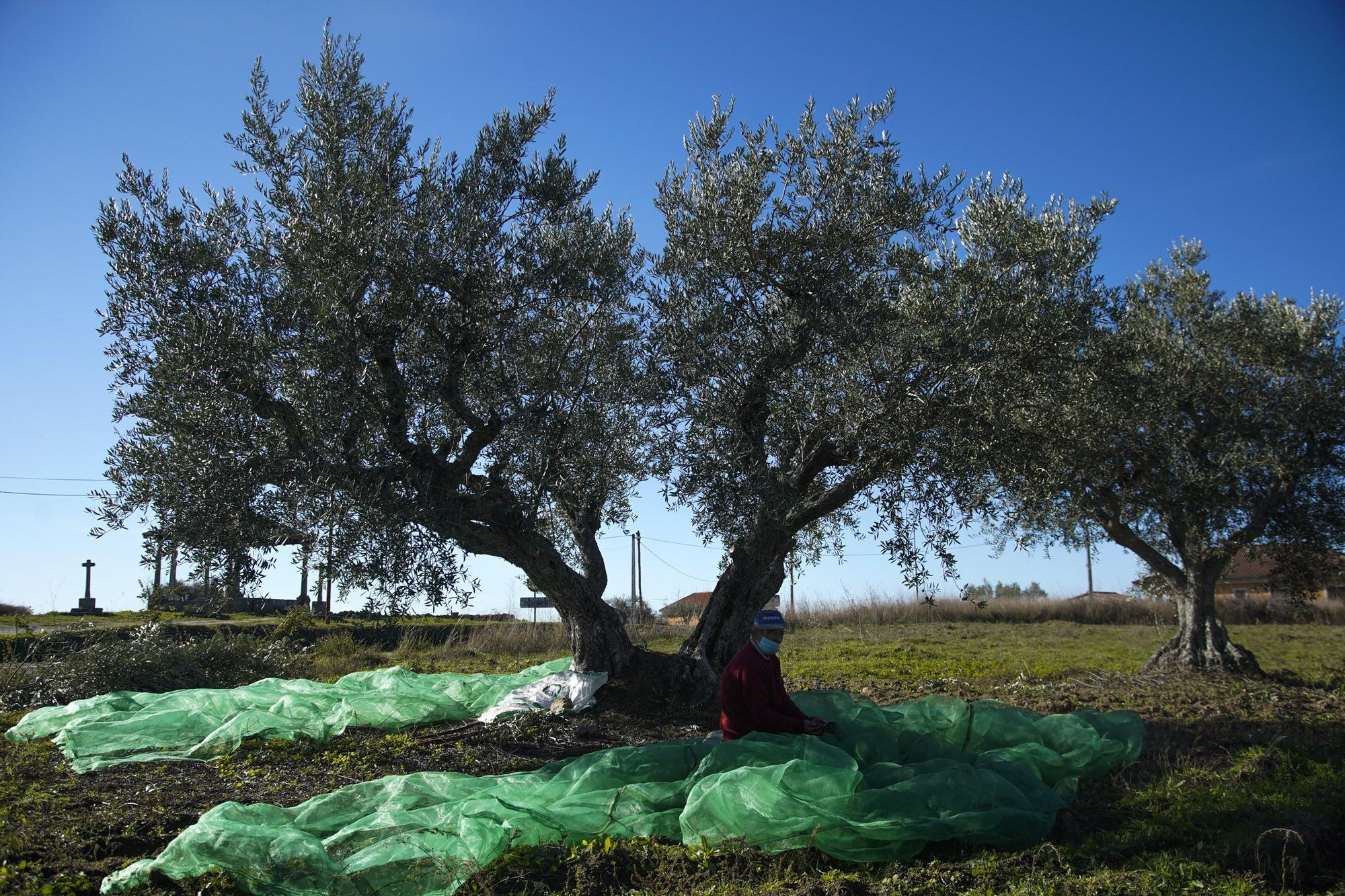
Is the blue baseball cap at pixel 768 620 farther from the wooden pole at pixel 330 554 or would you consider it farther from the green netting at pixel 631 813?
the wooden pole at pixel 330 554

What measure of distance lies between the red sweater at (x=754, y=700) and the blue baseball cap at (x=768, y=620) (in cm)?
19

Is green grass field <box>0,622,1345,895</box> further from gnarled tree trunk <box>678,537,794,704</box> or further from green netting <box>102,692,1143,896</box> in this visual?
gnarled tree trunk <box>678,537,794,704</box>

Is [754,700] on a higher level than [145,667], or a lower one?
higher

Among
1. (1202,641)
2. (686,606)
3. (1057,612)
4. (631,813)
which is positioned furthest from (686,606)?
(631,813)

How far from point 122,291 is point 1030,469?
10.2 meters

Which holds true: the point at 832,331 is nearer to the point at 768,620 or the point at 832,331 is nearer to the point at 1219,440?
the point at 768,620

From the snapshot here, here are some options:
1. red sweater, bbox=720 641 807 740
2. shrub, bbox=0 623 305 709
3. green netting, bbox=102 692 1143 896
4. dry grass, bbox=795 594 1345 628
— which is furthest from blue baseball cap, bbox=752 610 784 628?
dry grass, bbox=795 594 1345 628

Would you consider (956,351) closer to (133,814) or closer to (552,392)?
(552,392)

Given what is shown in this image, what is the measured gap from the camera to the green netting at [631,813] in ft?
16.2

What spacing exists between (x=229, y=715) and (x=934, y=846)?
7546 mm

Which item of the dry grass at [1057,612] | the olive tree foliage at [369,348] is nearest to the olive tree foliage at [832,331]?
the olive tree foliage at [369,348]

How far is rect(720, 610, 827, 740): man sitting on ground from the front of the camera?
281 inches

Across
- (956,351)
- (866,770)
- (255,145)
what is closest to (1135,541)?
(956,351)

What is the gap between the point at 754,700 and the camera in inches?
282
